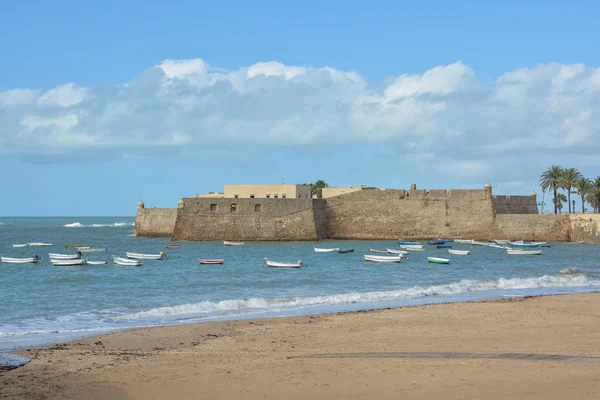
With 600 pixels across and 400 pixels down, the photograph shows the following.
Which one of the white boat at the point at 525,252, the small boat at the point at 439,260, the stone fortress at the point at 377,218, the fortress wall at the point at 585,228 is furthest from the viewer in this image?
the stone fortress at the point at 377,218

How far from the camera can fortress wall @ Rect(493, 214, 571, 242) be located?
57312 mm

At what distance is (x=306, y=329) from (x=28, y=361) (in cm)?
622

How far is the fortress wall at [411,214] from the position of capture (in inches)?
2272

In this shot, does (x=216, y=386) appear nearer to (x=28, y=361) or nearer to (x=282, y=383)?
(x=282, y=383)

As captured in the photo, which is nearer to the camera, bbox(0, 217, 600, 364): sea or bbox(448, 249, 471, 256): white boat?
bbox(0, 217, 600, 364): sea

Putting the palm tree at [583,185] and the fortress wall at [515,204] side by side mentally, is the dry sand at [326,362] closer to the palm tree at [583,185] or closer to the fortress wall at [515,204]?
the fortress wall at [515,204]

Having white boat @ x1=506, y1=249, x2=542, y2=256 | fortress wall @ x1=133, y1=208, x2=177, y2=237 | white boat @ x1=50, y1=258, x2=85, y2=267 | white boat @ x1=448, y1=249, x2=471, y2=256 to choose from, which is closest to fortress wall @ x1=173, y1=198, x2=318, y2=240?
fortress wall @ x1=133, y1=208, x2=177, y2=237

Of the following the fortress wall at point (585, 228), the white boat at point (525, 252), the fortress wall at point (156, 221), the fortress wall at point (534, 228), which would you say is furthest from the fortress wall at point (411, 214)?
the fortress wall at point (156, 221)

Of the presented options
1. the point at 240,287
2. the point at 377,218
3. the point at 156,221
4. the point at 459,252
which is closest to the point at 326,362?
the point at 240,287

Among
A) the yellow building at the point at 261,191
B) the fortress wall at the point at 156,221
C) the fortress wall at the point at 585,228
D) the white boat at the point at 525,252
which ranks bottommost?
the white boat at the point at 525,252

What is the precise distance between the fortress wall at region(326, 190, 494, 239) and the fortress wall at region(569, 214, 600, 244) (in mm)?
6519

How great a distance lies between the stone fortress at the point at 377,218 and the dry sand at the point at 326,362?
39535 millimetres

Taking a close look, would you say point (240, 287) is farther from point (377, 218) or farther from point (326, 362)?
point (377, 218)

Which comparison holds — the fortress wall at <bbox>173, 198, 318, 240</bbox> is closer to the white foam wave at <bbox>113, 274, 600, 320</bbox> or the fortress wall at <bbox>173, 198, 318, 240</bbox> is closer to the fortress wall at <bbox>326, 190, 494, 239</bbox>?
the fortress wall at <bbox>326, 190, 494, 239</bbox>
